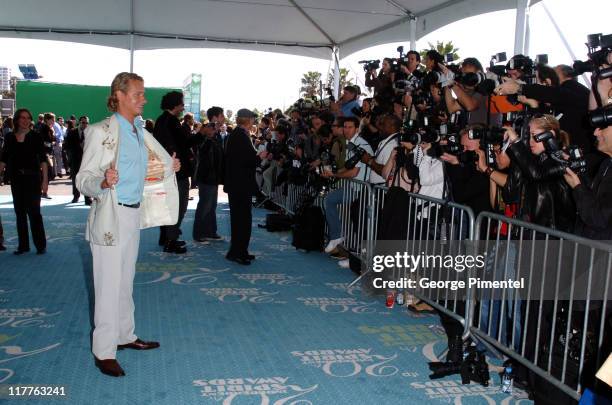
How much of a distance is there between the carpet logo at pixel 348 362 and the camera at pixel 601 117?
185cm

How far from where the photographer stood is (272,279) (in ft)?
19.5

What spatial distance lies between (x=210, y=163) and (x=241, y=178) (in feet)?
3.90

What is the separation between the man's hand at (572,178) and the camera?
121 inches

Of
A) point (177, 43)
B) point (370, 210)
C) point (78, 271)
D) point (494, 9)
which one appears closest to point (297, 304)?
point (370, 210)

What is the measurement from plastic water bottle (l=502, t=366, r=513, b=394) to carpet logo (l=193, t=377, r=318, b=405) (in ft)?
3.63

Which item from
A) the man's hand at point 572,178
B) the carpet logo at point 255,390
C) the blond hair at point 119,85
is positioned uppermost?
the blond hair at point 119,85

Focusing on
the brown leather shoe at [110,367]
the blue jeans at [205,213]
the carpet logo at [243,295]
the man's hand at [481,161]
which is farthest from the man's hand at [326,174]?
the brown leather shoe at [110,367]

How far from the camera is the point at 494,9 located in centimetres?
760

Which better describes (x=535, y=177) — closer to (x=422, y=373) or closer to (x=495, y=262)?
(x=495, y=262)

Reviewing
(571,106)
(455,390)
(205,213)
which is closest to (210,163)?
(205,213)

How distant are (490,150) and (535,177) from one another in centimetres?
70

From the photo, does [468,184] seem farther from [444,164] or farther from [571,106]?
[571,106]

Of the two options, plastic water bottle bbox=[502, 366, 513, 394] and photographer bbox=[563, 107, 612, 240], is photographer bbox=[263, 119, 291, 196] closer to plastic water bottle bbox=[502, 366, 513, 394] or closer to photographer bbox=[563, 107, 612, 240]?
plastic water bottle bbox=[502, 366, 513, 394]

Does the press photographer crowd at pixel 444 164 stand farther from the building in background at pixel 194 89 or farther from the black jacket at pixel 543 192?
the building in background at pixel 194 89
